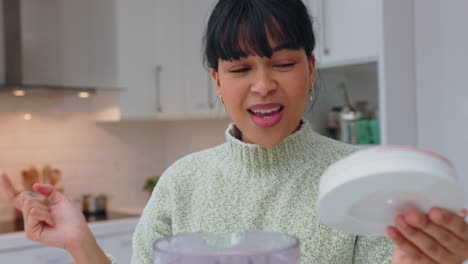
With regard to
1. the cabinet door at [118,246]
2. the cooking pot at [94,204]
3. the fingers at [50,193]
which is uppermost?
the fingers at [50,193]

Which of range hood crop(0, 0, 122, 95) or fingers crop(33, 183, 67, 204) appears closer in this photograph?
fingers crop(33, 183, 67, 204)

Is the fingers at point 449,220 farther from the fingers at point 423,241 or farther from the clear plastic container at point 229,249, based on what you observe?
the clear plastic container at point 229,249

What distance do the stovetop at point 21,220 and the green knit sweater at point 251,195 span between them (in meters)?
1.79

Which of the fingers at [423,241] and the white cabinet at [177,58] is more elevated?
the white cabinet at [177,58]

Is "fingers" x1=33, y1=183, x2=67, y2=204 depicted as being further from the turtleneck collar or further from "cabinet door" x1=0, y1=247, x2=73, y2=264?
"cabinet door" x1=0, y1=247, x2=73, y2=264

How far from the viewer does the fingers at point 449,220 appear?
61cm

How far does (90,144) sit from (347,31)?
169cm

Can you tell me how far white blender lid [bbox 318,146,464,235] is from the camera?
553 millimetres

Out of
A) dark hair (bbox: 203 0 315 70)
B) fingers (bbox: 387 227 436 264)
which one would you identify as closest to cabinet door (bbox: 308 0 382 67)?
dark hair (bbox: 203 0 315 70)

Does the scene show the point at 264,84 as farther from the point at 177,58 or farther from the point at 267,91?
the point at 177,58

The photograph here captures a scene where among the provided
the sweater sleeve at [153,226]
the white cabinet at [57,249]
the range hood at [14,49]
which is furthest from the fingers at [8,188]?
the range hood at [14,49]

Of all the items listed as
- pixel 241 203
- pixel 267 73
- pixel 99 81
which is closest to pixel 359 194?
pixel 267 73

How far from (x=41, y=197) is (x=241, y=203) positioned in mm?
353

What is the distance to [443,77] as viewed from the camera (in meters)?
2.27
